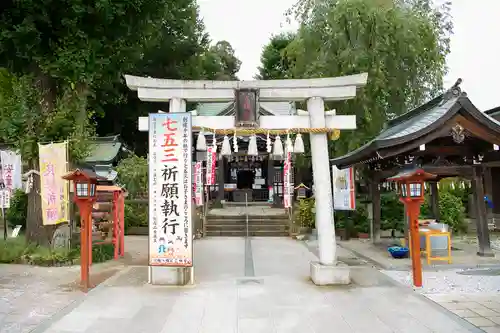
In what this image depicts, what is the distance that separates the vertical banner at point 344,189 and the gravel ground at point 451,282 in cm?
448

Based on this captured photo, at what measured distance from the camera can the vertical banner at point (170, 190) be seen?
8164 millimetres

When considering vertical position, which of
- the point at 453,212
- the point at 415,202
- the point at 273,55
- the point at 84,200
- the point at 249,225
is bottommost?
the point at 249,225

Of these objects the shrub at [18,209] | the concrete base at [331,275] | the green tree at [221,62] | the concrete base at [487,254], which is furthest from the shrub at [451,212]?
the green tree at [221,62]

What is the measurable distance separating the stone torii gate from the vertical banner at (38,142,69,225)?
3.50m

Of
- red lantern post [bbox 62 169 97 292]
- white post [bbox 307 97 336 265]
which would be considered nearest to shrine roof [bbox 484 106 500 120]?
white post [bbox 307 97 336 265]

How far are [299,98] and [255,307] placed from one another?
15.4 feet

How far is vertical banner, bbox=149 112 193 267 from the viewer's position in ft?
26.8

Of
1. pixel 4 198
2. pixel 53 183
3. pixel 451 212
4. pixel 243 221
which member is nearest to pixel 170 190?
pixel 53 183

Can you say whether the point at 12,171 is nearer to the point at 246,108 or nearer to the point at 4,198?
the point at 4,198

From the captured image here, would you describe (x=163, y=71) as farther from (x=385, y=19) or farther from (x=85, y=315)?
(x=85, y=315)

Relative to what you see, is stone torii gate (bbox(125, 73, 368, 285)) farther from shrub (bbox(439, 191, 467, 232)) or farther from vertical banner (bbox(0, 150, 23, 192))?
shrub (bbox(439, 191, 467, 232))

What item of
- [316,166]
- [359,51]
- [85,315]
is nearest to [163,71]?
[359,51]

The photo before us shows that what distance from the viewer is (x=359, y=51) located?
16391 millimetres

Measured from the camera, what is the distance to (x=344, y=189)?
1459cm
